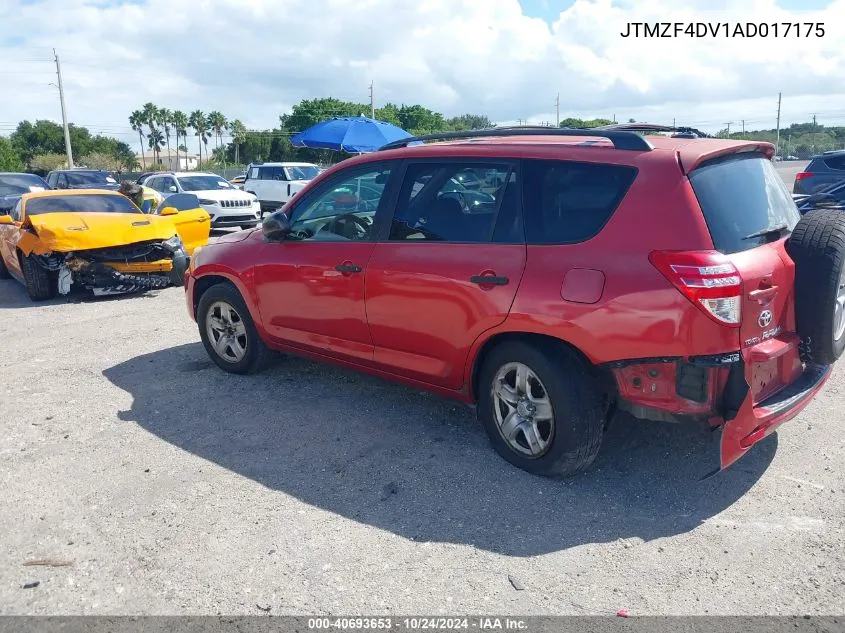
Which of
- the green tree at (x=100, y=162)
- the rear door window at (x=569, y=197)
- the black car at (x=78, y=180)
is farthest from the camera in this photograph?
the green tree at (x=100, y=162)

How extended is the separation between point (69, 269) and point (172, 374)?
4.07 meters

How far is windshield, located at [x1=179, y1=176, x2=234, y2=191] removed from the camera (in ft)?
58.2

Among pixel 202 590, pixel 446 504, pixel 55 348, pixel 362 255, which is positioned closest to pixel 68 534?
pixel 202 590

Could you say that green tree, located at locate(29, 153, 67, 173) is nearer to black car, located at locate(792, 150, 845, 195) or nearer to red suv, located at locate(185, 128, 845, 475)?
black car, located at locate(792, 150, 845, 195)

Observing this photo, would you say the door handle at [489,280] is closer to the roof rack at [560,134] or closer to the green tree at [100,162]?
the roof rack at [560,134]

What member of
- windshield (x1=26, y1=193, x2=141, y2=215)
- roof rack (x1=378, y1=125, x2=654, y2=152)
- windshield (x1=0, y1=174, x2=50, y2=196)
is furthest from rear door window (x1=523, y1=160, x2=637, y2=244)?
windshield (x1=0, y1=174, x2=50, y2=196)

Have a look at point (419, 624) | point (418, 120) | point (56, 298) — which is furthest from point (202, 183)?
point (418, 120)

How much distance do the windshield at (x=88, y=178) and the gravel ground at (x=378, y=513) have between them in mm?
16522

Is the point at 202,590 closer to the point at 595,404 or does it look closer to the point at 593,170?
the point at 595,404

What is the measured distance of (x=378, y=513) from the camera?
3578mm

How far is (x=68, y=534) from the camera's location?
11.3 feet

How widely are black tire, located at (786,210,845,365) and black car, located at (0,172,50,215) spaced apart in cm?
1632

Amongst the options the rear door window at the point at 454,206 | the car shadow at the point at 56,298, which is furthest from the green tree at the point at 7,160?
the rear door window at the point at 454,206

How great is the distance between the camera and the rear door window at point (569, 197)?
355 centimetres
